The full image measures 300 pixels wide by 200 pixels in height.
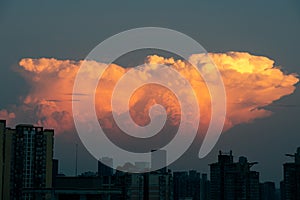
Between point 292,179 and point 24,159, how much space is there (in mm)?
37659

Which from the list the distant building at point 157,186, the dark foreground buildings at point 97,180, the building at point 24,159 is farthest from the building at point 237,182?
the building at point 24,159

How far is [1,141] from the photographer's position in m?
53.8

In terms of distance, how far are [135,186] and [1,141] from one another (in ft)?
64.0

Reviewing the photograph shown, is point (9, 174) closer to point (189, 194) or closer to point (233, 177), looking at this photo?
point (233, 177)

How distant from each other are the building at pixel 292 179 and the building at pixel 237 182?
4291 millimetres

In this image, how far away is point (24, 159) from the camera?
55844 millimetres

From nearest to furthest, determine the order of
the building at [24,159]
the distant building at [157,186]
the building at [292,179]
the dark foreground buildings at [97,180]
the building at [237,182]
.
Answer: the dark foreground buildings at [97,180] < the building at [24,159] < the distant building at [157,186] < the building at [292,179] < the building at [237,182]

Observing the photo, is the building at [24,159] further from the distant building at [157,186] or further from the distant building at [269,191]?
the distant building at [269,191]

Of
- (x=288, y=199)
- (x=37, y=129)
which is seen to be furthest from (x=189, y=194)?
(x=37, y=129)

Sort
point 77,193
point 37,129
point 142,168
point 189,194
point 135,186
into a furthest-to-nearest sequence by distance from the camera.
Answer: point 189,194, point 142,168, point 135,186, point 37,129, point 77,193

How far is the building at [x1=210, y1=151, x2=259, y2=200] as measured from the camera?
81688 mm

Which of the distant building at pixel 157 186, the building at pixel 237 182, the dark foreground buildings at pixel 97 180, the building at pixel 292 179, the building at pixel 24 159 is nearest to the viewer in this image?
the dark foreground buildings at pixel 97 180

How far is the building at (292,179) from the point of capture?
254ft

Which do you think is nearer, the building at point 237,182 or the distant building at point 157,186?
the distant building at point 157,186
